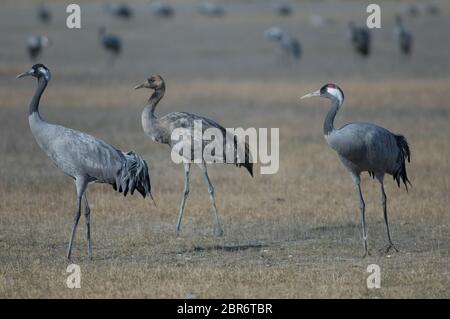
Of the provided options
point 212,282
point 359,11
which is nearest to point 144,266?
point 212,282

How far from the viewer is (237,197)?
1247cm

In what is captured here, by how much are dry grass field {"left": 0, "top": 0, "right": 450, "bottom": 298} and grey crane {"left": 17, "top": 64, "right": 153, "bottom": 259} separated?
2.25 ft

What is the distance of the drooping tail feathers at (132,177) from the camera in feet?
30.0

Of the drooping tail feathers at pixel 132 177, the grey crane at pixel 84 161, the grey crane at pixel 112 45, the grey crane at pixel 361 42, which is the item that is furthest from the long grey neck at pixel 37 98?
the grey crane at pixel 112 45

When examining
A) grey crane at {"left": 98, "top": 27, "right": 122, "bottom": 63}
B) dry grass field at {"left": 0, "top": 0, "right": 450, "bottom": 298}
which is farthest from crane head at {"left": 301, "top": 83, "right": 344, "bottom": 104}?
grey crane at {"left": 98, "top": 27, "right": 122, "bottom": 63}

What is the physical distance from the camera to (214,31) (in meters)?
40.9

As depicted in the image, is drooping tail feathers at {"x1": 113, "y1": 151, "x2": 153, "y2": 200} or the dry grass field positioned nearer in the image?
the dry grass field

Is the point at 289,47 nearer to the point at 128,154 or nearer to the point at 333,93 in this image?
the point at 333,93

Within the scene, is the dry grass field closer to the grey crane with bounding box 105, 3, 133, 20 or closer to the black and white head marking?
the black and white head marking

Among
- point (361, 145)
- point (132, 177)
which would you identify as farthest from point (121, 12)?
point (361, 145)

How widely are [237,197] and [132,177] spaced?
3.47 m

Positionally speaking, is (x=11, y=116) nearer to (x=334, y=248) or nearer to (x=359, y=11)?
(x=334, y=248)

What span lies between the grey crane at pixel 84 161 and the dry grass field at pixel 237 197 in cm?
69

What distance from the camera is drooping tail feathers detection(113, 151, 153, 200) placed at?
360 inches
